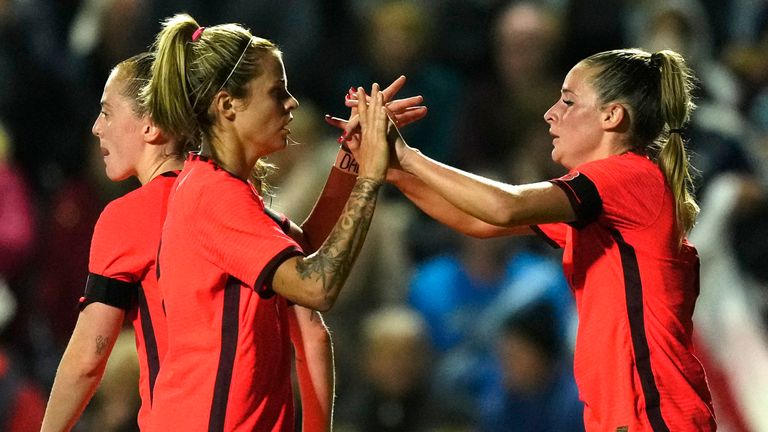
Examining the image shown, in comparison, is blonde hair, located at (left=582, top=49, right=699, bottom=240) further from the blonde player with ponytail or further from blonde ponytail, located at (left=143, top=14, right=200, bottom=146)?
blonde ponytail, located at (left=143, top=14, right=200, bottom=146)

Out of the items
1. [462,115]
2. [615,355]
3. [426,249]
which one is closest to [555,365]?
[426,249]

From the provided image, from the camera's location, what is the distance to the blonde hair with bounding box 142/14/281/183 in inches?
131

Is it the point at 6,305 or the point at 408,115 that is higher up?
the point at 408,115

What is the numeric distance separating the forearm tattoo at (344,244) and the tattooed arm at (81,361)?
0.67 m

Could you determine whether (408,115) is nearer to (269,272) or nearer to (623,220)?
(623,220)

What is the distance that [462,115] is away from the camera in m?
6.85

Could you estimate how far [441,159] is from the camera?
22.3 ft

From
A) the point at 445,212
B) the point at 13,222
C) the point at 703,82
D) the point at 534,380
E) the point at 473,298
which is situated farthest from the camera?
the point at 13,222

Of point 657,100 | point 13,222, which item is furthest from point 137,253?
point 13,222

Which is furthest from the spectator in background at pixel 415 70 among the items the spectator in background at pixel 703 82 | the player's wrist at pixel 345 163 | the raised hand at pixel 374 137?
the raised hand at pixel 374 137

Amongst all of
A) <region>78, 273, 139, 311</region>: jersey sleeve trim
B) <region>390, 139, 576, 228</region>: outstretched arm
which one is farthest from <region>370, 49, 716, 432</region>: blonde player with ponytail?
<region>78, 273, 139, 311</region>: jersey sleeve trim

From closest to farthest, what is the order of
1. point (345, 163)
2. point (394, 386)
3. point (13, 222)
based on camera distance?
point (345, 163)
point (394, 386)
point (13, 222)

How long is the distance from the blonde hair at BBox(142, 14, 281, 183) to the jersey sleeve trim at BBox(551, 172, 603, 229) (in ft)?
2.69

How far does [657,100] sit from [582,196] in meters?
0.40
